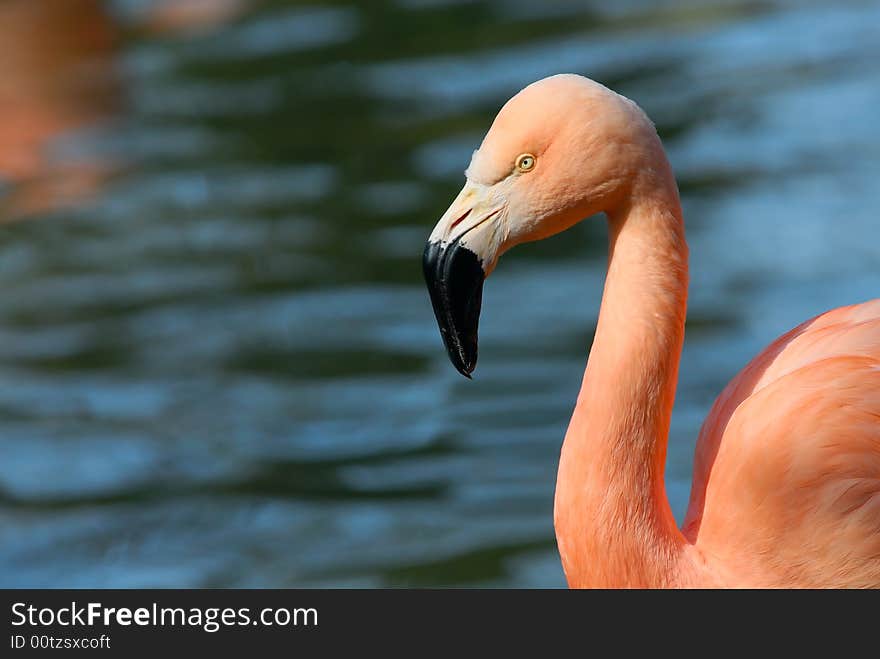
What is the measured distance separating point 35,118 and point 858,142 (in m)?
4.41

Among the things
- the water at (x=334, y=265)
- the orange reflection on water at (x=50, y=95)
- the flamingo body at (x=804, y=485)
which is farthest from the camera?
the orange reflection on water at (x=50, y=95)

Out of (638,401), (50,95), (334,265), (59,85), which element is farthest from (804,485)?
(59,85)

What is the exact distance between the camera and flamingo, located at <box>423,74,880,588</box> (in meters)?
3.11

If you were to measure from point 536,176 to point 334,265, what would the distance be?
348 centimetres

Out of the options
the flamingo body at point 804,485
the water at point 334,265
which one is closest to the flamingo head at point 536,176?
the flamingo body at point 804,485

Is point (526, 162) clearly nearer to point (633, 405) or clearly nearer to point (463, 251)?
point (463, 251)

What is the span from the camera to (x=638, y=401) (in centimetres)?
319

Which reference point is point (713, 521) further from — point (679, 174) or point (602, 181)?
point (679, 174)

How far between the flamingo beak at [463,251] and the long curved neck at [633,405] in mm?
277

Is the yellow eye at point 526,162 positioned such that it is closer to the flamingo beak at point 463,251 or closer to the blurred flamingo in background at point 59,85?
the flamingo beak at point 463,251

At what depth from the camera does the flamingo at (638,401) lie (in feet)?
10.2

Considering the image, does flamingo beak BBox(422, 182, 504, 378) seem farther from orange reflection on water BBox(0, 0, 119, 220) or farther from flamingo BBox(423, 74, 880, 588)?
orange reflection on water BBox(0, 0, 119, 220)

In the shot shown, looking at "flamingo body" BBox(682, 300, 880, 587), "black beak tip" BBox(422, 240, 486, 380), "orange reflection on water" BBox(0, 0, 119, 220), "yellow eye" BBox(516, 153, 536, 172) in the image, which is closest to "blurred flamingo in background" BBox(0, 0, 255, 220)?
"orange reflection on water" BBox(0, 0, 119, 220)
